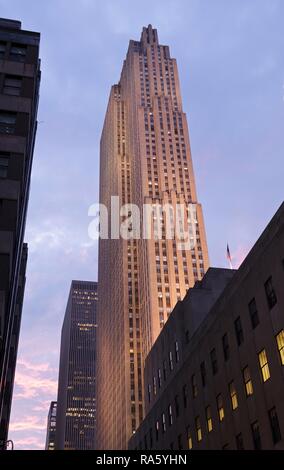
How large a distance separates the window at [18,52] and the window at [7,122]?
25.9 ft

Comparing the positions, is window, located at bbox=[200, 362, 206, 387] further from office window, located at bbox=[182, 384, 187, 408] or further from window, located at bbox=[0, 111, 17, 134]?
window, located at bbox=[0, 111, 17, 134]

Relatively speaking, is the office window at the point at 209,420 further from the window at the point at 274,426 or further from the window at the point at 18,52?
the window at the point at 18,52

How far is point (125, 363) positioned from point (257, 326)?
11700 centimetres

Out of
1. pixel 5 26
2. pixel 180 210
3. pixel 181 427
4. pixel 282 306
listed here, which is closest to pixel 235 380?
pixel 282 306

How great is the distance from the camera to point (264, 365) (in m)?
34.4

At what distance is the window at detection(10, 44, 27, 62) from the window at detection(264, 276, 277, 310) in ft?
111

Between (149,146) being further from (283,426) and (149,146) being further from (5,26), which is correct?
(283,426)

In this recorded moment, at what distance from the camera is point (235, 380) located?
38.7 metres

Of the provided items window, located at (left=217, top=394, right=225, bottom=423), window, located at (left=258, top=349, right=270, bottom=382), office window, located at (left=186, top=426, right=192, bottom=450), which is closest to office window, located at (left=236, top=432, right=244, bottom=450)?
window, located at (left=217, top=394, right=225, bottom=423)

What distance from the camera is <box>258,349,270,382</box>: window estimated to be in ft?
111

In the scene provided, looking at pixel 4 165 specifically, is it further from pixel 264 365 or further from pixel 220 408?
pixel 220 408

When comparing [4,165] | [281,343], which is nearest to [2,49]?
[4,165]

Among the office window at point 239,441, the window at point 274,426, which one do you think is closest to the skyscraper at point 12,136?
the office window at point 239,441

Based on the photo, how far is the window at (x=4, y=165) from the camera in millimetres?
42806
